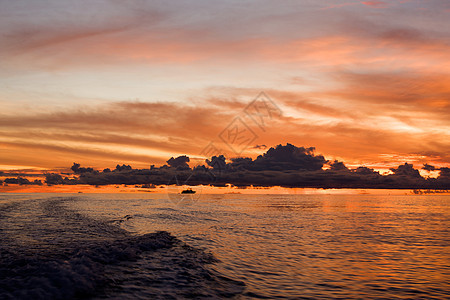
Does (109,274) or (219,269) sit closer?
(109,274)

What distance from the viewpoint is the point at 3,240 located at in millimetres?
23734

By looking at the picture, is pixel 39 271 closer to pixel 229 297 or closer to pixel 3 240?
pixel 229 297

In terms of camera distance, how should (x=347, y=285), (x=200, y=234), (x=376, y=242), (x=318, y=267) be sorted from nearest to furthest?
(x=347, y=285) → (x=318, y=267) → (x=376, y=242) → (x=200, y=234)

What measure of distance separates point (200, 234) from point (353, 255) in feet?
52.6

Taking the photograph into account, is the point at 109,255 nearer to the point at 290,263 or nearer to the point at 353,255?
the point at 290,263

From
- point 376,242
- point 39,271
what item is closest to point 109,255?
point 39,271

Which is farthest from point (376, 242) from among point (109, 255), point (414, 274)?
point (109, 255)

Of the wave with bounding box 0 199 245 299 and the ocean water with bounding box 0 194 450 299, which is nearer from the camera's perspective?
the wave with bounding box 0 199 245 299

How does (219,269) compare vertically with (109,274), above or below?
below

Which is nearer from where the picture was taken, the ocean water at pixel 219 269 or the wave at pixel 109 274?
the wave at pixel 109 274

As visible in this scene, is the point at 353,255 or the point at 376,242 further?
the point at 376,242

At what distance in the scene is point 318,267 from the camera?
17.0 metres

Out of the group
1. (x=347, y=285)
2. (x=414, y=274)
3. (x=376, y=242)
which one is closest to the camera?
(x=347, y=285)

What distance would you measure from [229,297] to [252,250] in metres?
10.9
